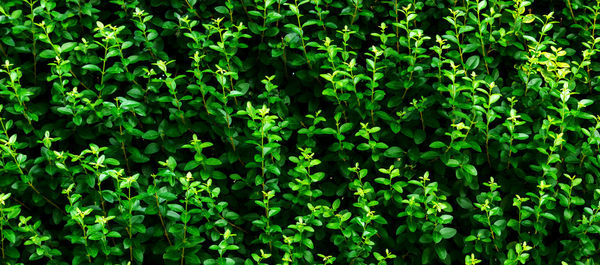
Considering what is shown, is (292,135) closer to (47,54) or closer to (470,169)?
(470,169)

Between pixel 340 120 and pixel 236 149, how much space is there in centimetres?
61

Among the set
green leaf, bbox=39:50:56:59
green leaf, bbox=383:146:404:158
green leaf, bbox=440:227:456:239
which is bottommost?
green leaf, bbox=440:227:456:239

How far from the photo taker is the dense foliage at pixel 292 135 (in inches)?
125

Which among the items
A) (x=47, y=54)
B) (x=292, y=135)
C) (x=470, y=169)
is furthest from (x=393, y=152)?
(x=47, y=54)

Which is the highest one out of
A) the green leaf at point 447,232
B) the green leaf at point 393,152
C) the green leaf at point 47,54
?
the green leaf at point 47,54

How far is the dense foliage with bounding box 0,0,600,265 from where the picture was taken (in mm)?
3170

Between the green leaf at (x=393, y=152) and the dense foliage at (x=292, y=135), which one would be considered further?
the green leaf at (x=393, y=152)

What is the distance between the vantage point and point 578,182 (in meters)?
3.17

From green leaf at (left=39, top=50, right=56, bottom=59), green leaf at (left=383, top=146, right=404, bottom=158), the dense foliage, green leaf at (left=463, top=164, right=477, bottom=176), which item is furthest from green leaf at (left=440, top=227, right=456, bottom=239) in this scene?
green leaf at (left=39, top=50, right=56, bottom=59)

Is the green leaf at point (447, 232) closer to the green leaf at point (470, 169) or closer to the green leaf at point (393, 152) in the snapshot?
the green leaf at point (470, 169)

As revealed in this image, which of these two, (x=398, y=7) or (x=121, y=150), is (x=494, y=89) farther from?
(x=121, y=150)

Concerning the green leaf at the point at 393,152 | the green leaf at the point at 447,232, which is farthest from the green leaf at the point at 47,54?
the green leaf at the point at 447,232

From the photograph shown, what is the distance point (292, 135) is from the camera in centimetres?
356

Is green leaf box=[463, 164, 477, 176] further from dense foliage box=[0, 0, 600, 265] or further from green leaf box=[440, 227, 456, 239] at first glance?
green leaf box=[440, 227, 456, 239]
